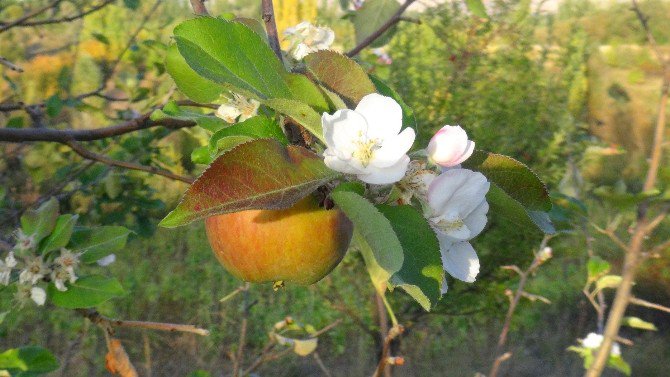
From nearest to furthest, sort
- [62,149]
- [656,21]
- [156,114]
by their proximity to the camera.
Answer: [156,114], [62,149], [656,21]

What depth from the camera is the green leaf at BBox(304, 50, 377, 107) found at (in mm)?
415

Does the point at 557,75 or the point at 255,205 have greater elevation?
the point at 255,205

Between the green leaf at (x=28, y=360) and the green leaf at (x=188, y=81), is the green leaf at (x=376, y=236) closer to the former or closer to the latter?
the green leaf at (x=188, y=81)

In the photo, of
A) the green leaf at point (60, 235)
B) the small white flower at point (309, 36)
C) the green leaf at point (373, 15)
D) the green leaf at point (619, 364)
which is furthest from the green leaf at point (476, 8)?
the green leaf at point (619, 364)

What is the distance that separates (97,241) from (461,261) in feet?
1.70

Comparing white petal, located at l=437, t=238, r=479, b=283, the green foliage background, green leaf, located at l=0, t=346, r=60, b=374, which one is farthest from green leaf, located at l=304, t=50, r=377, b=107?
the green foliage background

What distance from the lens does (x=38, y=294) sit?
0.77 metres

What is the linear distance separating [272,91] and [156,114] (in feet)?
0.50

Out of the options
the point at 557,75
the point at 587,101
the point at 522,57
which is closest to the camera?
the point at 522,57

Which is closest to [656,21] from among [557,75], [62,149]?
[557,75]

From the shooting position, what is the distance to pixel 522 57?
2.69 metres

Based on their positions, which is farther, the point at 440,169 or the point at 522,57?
the point at 522,57

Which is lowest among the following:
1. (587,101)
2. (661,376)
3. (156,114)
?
(587,101)

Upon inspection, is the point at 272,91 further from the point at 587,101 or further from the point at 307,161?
the point at 587,101
